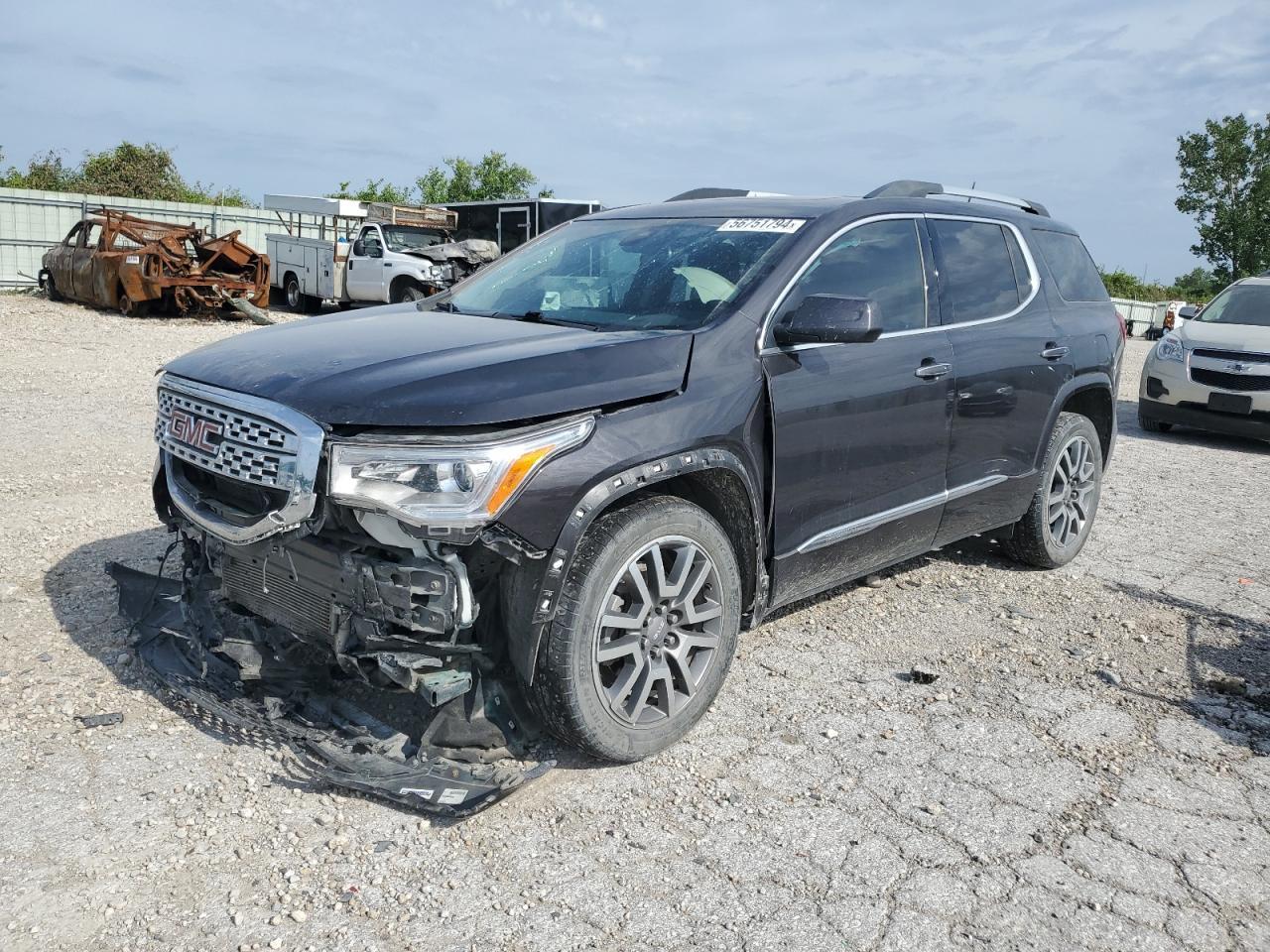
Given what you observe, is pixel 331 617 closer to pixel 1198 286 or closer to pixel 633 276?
pixel 633 276

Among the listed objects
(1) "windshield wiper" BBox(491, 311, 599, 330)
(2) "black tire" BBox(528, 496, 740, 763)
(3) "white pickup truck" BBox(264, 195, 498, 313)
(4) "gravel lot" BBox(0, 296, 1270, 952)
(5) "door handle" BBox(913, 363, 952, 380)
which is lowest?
(4) "gravel lot" BBox(0, 296, 1270, 952)

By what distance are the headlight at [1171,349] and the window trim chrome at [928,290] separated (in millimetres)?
6367

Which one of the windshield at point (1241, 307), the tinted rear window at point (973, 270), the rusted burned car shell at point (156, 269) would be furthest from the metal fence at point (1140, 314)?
the tinted rear window at point (973, 270)

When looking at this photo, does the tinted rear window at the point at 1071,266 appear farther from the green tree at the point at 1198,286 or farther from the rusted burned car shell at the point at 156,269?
the green tree at the point at 1198,286

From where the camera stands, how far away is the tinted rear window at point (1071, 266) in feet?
17.9

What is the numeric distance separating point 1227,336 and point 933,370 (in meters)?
7.75

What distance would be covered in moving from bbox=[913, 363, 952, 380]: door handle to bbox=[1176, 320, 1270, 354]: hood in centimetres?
732

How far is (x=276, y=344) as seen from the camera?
3578mm

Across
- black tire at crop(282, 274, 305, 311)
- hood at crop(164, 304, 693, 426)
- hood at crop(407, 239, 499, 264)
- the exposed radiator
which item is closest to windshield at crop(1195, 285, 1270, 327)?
hood at crop(164, 304, 693, 426)

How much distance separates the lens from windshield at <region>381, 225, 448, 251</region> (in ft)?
64.2

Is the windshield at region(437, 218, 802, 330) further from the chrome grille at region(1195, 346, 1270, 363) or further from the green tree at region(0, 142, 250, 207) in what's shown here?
the green tree at region(0, 142, 250, 207)

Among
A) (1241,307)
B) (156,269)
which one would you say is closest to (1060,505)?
(1241,307)

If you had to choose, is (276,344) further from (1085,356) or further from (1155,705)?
(1085,356)

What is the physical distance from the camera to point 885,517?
167 inches
